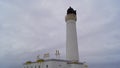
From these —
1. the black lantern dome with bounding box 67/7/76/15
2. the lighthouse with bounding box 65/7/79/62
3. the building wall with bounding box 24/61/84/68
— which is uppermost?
the black lantern dome with bounding box 67/7/76/15

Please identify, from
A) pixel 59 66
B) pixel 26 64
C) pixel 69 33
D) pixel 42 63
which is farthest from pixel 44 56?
pixel 69 33

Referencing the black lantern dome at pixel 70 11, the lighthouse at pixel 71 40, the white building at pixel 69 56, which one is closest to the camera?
the white building at pixel 69 56

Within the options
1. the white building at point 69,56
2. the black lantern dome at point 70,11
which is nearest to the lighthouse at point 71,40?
the white building at point 69,56

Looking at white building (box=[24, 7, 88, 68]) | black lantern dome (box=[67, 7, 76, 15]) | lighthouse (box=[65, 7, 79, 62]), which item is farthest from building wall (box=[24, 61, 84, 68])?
black lantern dome (box=[67, 7, 76, 15])

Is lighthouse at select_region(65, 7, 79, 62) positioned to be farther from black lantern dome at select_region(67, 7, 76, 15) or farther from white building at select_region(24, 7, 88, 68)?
black lantern dome at select_region(67, 7, 76, 15)

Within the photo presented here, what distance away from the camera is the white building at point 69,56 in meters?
35.7

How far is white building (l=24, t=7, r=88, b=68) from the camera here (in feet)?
117

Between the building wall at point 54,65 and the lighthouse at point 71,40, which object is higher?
the lighthouse at point 71,40

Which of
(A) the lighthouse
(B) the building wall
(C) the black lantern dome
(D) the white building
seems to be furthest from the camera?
(C) the black lantern dome

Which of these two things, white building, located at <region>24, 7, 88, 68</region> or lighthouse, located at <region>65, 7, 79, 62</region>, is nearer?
white building, located at <region>24, 7, 88, 68</region>

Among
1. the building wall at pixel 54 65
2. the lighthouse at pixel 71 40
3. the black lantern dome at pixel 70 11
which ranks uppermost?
the black lantern dome at pixel 70 11

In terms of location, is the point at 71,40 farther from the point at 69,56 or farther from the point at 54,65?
the point at 54,65

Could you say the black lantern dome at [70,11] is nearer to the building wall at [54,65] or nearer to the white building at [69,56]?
the white building at [69,56]

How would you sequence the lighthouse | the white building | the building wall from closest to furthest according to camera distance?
the building wall → the white building → the lighthouse
